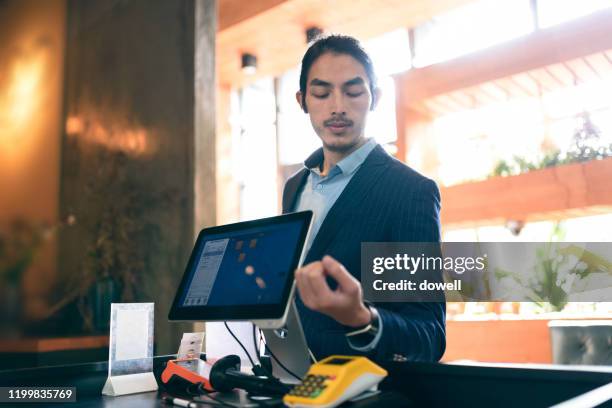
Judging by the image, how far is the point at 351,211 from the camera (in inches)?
47.8

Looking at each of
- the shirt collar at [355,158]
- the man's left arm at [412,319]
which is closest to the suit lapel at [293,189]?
the shirt collar at [355,158]

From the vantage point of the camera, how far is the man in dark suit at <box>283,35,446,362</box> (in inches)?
35.9

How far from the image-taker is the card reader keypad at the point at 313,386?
0.80m

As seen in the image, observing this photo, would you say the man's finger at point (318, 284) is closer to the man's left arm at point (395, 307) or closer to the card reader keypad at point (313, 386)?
the man's left arm at point (395, 307)

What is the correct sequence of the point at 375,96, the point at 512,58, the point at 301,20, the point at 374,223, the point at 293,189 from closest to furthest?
the point at 374,223 → the point at 375,96 → the point at 293,189 → the point at 512,58 → the point at 301,20

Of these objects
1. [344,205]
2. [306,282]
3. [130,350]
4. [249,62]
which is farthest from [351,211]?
[249,62]

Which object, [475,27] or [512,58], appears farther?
[475,27]

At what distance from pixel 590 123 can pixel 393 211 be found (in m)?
4.21

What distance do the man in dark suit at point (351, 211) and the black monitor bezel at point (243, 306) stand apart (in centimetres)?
5

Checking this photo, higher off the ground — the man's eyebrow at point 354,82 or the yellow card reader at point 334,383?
the man's eyebrow at point 354,82

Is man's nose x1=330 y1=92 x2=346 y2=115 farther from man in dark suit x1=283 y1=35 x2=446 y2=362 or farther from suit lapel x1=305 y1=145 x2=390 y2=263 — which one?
suit lapel x1=305 y1=145 x2=390 y2=263

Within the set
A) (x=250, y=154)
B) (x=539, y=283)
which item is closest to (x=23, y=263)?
(x=539, y=283)

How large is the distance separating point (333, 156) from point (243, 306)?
53 centimetres

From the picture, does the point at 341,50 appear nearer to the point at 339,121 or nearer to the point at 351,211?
the point at 339,121
